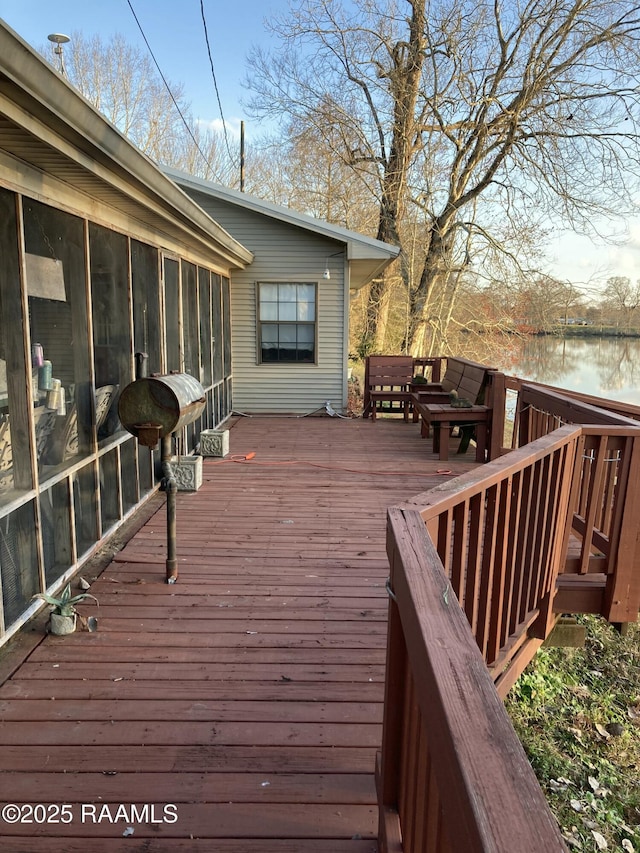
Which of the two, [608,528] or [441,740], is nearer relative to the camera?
[441,740]

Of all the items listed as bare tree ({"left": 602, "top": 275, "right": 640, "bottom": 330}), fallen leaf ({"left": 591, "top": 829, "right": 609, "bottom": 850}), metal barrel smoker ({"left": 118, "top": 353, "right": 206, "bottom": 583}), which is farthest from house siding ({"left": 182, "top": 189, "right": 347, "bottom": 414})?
bare tree ({"left": 602, "top": 275, "right": 640, "bottom": 330})

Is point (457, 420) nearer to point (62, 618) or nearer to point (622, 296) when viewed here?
point (62, 618)

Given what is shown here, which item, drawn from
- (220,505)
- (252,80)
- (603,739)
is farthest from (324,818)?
(252,80)

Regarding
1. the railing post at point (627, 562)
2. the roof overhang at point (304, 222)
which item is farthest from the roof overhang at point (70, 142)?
the roof overhang at point (304, 222)

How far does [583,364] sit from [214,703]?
25.5 metres

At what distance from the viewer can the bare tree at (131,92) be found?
17.2m

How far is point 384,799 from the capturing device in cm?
151

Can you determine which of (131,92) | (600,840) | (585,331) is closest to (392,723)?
(600,840)

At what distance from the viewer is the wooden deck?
1.70 m

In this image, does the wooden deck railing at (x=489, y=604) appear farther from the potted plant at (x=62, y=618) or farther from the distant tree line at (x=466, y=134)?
the distant tree line at (x=466, y=134)

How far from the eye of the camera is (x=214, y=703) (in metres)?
2.22

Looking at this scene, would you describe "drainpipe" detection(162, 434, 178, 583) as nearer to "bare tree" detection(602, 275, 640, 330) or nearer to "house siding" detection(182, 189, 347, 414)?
"house siding" detection(182, 189, 347, 414)

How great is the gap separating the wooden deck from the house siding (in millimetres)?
5078

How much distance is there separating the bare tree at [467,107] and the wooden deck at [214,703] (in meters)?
11.7
